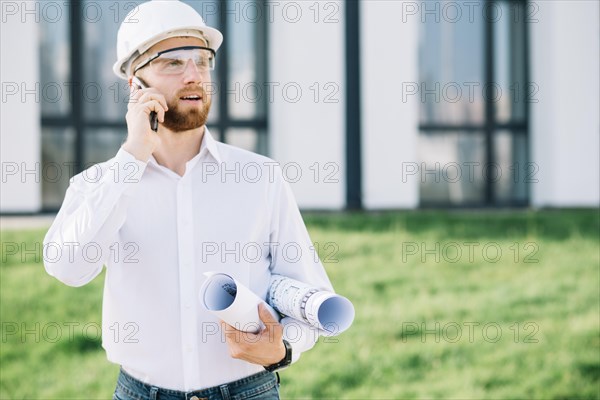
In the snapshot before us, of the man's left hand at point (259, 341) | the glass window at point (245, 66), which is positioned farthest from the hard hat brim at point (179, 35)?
the glass window at point (245, 66)

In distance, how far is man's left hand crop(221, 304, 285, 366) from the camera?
201 centimetres

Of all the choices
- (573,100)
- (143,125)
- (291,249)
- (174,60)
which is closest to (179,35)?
(174,60)

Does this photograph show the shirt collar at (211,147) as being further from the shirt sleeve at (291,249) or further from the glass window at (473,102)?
the glass window at (473,102)

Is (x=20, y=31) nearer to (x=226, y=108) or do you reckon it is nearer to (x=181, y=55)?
(x=226, y=108)

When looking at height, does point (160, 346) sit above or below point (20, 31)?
below

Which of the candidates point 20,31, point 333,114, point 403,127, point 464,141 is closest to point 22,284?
point 20,31

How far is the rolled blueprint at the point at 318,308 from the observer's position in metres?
1.94

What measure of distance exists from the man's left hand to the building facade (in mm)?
6599

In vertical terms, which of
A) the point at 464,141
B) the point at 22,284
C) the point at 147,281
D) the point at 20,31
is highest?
the point at 20,31

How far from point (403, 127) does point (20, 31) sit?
436 centimetres

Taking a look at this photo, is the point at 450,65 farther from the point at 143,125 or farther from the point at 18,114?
the point at 143,125

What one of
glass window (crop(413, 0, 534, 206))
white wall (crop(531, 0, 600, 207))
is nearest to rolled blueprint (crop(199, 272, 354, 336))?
glass window (crop(413, 0, 534, 206))

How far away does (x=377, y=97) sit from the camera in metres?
9.09

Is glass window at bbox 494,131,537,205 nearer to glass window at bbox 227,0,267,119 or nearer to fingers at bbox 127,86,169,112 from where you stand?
glass window at bbox 227,0,267,119
